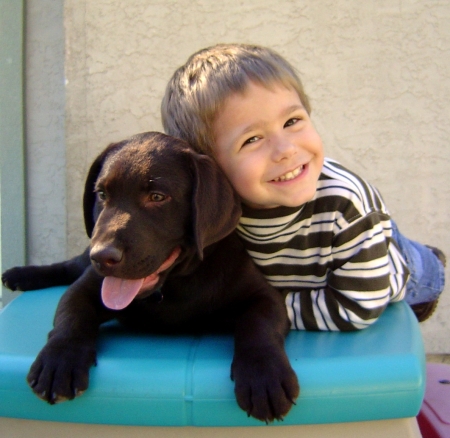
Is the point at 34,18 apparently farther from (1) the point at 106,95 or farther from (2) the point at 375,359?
(2) the point at 375,359

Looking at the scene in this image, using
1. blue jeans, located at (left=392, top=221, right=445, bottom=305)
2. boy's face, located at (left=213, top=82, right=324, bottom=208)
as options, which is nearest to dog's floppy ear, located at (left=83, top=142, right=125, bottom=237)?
boy's face, located at (left=213, top=82, right=324, bottom=208)

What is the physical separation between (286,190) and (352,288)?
451mm

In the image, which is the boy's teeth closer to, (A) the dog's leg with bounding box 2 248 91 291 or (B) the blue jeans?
(B) the blue jeans

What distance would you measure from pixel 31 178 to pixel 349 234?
8.93 feet

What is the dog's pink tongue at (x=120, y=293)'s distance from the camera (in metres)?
1.66

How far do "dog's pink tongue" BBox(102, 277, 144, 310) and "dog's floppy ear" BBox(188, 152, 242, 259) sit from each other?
23 cm

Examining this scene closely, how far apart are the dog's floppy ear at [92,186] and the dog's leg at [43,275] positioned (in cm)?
62

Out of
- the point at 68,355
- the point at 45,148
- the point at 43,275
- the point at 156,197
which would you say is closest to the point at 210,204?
the point at 156,197

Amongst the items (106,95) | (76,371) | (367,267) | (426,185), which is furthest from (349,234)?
(106,95)

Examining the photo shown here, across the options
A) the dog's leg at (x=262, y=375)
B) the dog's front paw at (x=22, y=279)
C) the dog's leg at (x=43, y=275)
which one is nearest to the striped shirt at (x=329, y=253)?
the dog's leg at (x=262, y=375)

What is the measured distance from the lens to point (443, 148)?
3.66 meters

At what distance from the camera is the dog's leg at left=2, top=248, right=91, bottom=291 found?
268 cm

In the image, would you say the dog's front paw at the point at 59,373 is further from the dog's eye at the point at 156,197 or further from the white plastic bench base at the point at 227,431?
the dog's eye at the point at 156,197

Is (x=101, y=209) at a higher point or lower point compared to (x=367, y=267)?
higher
